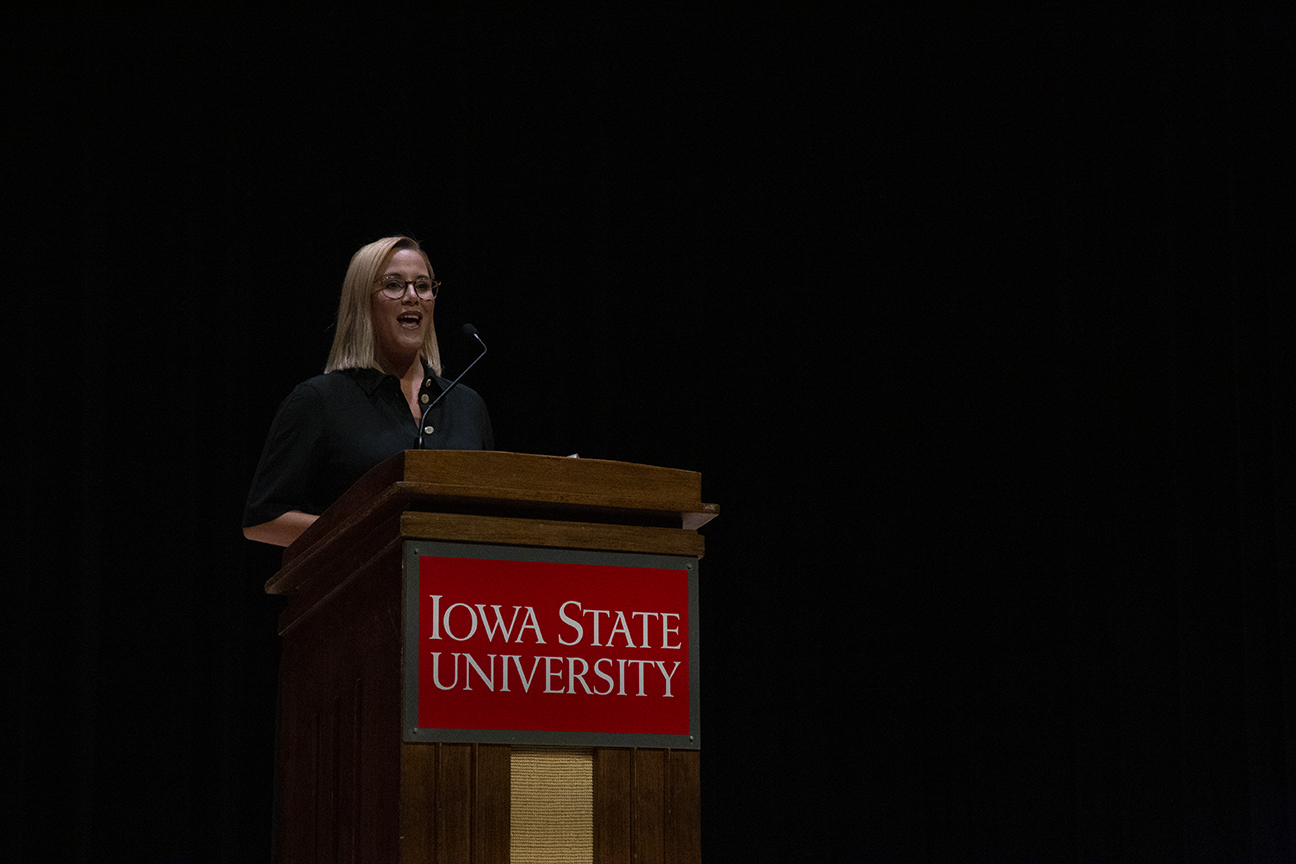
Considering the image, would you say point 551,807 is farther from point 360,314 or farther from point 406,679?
point 360,314

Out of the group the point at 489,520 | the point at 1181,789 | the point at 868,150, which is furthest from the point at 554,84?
the point at 489,520

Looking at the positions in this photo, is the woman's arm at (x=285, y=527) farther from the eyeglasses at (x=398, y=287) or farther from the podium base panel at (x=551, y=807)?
the podium base panel at (x=551, y=807)

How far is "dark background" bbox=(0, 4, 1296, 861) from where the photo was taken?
3.80 metres

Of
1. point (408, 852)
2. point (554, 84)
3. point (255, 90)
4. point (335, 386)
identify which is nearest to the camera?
point (408, 852)

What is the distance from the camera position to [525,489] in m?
1.56

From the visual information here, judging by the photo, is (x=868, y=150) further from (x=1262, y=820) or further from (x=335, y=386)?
(x=335, y=386)

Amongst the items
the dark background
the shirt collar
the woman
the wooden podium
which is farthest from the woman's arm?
the dark background

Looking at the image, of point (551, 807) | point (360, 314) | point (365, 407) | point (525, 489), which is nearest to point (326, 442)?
point (365, 407)

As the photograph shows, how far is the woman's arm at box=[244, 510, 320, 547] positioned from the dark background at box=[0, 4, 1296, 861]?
5.29 ft

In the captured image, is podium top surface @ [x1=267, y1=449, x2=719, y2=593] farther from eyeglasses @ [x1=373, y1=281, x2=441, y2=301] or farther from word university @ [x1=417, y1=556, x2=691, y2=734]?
eyeglasses @ [x1=373, y1=281, x2=441, y2=301]

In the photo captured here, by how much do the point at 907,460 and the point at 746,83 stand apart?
123cm

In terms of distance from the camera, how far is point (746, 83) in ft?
15.3

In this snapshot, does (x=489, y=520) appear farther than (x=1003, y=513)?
No

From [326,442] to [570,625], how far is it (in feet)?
2.44
